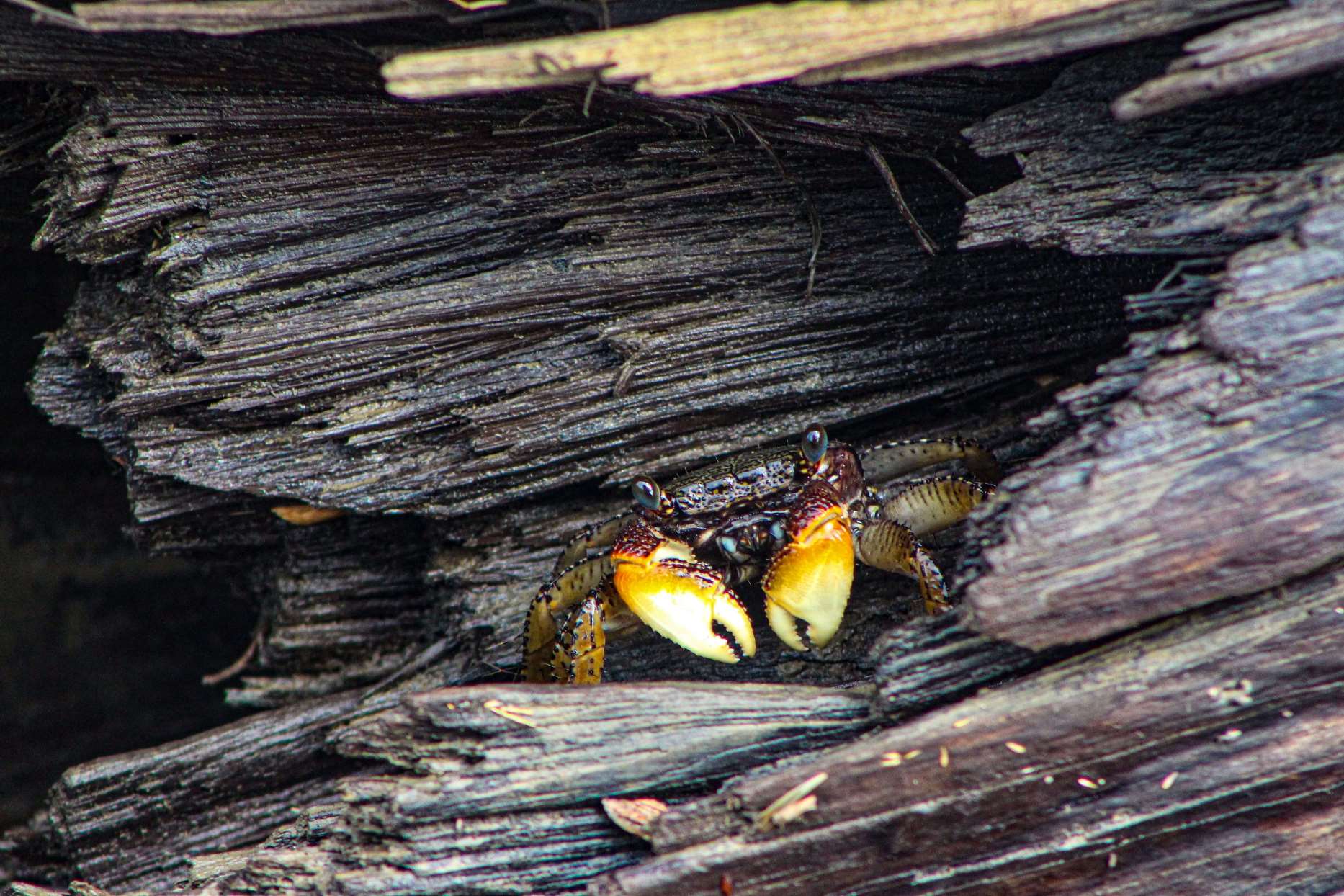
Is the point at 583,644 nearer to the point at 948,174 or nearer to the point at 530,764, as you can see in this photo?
the point at 530,764

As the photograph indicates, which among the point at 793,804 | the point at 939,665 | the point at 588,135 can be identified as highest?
the point at 588,135

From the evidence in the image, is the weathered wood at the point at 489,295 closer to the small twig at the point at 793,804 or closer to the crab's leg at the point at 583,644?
the crab's leg at the point at 583,644

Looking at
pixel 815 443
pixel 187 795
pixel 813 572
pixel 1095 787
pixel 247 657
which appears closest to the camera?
pixel 1095 787

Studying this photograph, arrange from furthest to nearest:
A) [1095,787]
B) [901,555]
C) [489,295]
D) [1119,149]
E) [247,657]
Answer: [247,657] → [489,295] → [901,555] → [1119,149] → [1095,787]

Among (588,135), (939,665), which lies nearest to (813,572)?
(939,665)

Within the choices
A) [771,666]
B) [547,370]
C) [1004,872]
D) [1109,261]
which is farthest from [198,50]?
[1004,872]

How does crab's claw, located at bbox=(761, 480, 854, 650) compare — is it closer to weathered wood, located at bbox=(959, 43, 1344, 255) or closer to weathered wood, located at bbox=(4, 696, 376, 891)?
weathered wood, located at bbox=(959, 43, 1344, 255)
